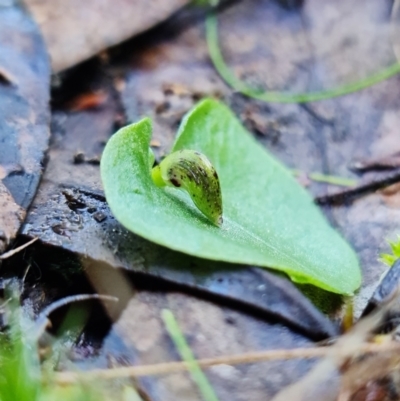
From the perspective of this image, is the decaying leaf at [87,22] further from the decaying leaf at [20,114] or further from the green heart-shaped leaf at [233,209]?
the green heart-shaped leaf at [233,209]

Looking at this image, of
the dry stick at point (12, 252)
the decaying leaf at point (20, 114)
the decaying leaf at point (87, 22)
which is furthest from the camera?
the decaying leaf at point (87, 22)

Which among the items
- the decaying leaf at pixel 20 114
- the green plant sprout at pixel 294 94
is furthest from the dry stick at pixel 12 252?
the green plant sprout at pixel 294 94

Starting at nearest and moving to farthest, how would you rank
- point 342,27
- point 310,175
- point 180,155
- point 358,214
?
point 180,155
point 358,214
point 310,175
point 342,27

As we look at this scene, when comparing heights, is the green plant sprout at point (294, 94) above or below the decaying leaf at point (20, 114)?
below

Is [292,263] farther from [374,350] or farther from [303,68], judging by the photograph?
[303,68]

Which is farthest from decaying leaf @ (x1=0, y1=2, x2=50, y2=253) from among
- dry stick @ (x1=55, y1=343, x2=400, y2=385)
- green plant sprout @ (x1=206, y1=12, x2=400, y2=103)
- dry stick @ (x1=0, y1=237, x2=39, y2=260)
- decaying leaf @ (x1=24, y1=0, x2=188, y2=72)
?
green plant sprout @ (x1=206, y1=12, x2=400, y2=103)

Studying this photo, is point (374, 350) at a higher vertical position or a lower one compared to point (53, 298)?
lower

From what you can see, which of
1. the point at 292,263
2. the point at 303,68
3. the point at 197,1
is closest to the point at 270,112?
the point at 303,68
